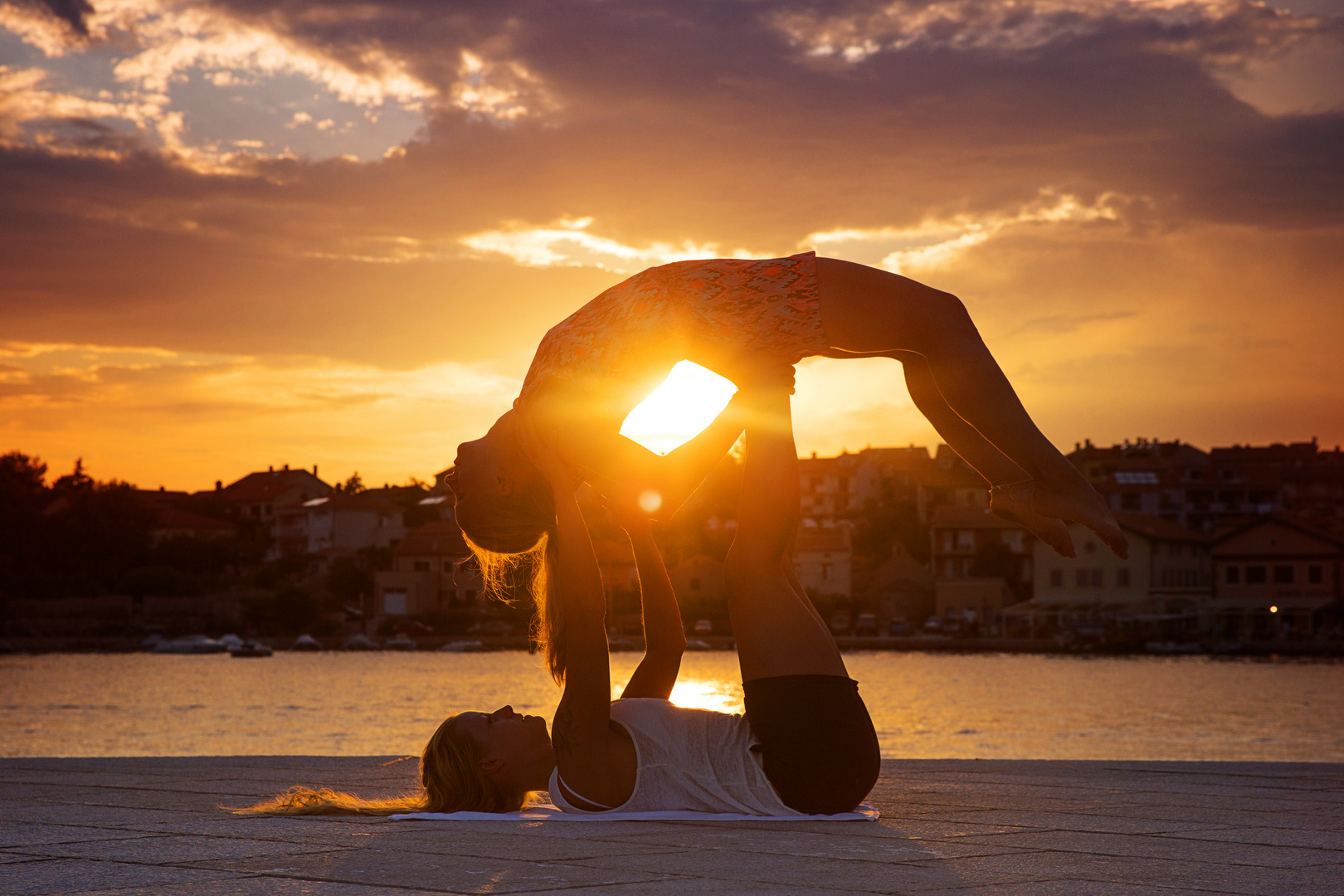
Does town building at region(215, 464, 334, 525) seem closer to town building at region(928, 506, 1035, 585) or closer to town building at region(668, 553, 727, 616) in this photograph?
town building at region(668, 553, 727, 616)

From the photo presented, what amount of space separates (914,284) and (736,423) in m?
0.96

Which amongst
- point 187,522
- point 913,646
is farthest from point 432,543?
point 913,646

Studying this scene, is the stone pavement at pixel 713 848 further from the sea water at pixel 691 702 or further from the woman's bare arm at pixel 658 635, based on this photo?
the sea water at pixel 691 702

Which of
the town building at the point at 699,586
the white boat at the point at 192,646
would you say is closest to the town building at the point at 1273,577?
the town building at the point at 699,586

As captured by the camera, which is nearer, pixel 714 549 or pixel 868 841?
pixel 868 841

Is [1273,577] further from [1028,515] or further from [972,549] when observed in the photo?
[1028,515]

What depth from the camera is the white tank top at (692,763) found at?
14.0ft

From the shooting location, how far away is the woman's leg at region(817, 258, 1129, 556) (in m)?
4.58

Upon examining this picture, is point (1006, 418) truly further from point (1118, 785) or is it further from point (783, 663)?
point (1118, 785)

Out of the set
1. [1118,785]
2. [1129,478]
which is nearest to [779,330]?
[1118,785]

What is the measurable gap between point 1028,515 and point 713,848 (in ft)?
6.17

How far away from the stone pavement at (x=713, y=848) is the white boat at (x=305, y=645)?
85.4 m

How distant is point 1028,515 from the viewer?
15.5 ft

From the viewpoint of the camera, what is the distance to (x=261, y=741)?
36219 millimetres
